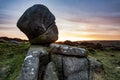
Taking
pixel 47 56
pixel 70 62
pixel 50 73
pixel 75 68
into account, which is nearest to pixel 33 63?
pixel 50 73

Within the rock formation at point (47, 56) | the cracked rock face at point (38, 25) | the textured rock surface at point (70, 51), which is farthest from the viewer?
the cracked rock face at point (38, 25)

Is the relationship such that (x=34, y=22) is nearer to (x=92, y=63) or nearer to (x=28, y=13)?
(x=28, y=13)

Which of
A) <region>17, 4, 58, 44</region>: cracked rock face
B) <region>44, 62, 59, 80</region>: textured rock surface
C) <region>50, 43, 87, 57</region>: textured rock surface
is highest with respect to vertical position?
<region>17, 4, 58, 44</region>: cracked rock face

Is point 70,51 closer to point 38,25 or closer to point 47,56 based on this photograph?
point 47,56

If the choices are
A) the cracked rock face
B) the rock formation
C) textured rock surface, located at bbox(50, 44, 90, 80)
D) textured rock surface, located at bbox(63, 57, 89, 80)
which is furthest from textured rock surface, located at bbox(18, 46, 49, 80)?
textured rock surface, located at bbox(63, 57, 89, 80)

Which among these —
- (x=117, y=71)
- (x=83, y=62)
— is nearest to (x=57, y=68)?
(x=83, y=62)

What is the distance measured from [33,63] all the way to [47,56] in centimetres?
265

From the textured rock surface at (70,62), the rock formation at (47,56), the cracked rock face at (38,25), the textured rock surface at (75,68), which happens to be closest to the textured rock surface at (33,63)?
the rock formation at (47,56)

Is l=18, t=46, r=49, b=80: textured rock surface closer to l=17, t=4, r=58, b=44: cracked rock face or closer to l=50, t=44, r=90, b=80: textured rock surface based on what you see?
l=50, t=44, r=90, b=80: textured rock surface

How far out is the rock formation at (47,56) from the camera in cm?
2492

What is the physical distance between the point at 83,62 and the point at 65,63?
207cm

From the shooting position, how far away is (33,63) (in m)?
25.0

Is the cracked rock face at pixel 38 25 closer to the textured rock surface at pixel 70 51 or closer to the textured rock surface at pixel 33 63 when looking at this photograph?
the textured rock surface at pixel 33 63

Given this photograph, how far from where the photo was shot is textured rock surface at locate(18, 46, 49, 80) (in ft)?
78.5
